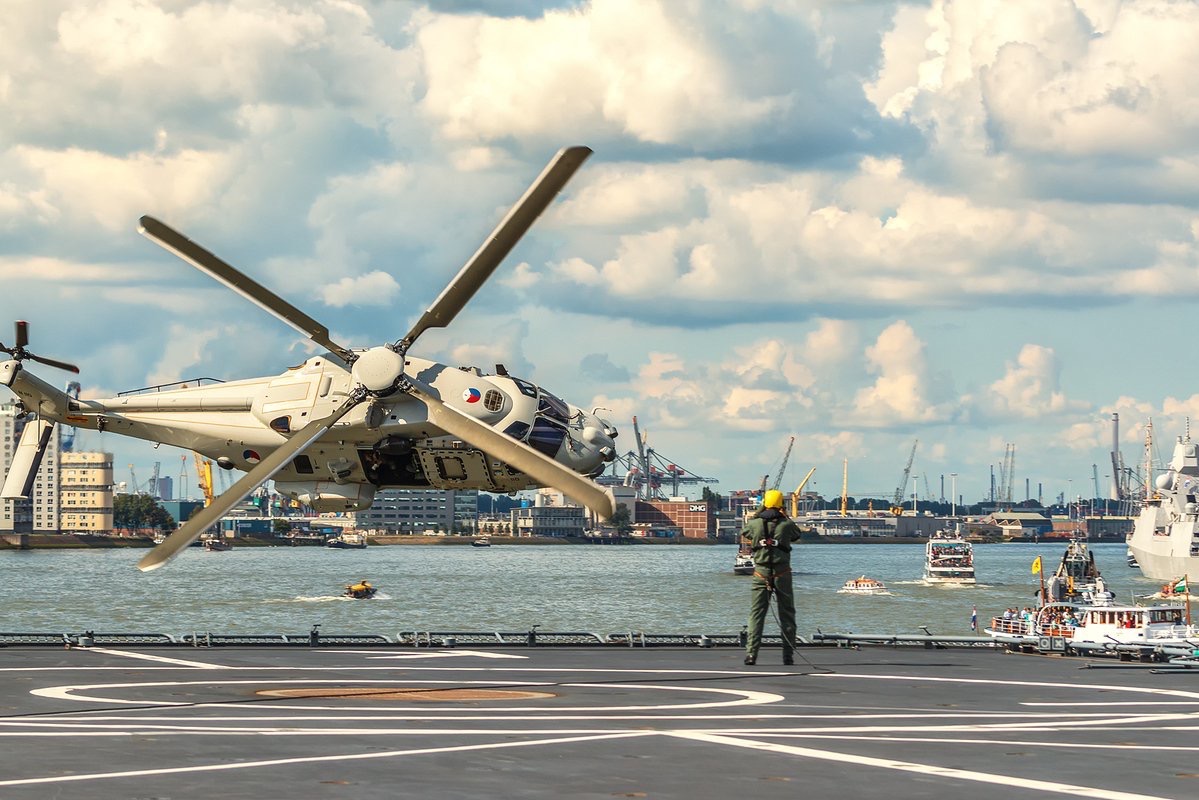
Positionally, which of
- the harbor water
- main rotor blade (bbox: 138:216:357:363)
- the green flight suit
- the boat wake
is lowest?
the harbor water

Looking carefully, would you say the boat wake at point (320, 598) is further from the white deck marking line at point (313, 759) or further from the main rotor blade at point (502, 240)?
the white deck marking line at point (313, 759)

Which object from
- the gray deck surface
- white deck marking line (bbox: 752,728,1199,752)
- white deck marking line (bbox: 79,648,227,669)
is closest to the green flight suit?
the gray deck surface

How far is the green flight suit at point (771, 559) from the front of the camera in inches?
992

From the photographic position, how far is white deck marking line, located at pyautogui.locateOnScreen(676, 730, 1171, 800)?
12.5 m

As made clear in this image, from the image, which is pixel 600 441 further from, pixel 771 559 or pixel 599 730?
pixel 599 730

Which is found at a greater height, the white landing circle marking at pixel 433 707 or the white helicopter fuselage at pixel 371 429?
the white helicopter fuselage at pixel 371 429

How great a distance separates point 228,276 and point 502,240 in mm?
6054

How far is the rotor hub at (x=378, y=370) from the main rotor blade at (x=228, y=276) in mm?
1638

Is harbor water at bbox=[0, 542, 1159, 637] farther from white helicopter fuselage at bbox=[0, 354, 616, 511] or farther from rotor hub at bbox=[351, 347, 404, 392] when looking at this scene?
rotor hub at bbox=[351, 347, 404, 392]

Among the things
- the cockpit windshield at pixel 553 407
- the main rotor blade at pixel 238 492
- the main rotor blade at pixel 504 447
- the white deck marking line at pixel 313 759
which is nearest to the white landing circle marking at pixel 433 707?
the main rotor blade at pixel 238 492

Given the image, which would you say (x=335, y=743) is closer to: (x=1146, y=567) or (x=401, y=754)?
(x=401, y=754)

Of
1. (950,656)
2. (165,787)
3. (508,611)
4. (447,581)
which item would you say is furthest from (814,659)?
(447,581)

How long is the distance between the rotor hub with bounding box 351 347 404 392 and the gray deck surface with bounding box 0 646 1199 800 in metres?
5.91

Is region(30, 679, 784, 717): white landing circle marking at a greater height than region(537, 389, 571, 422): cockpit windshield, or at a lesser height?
lesser
